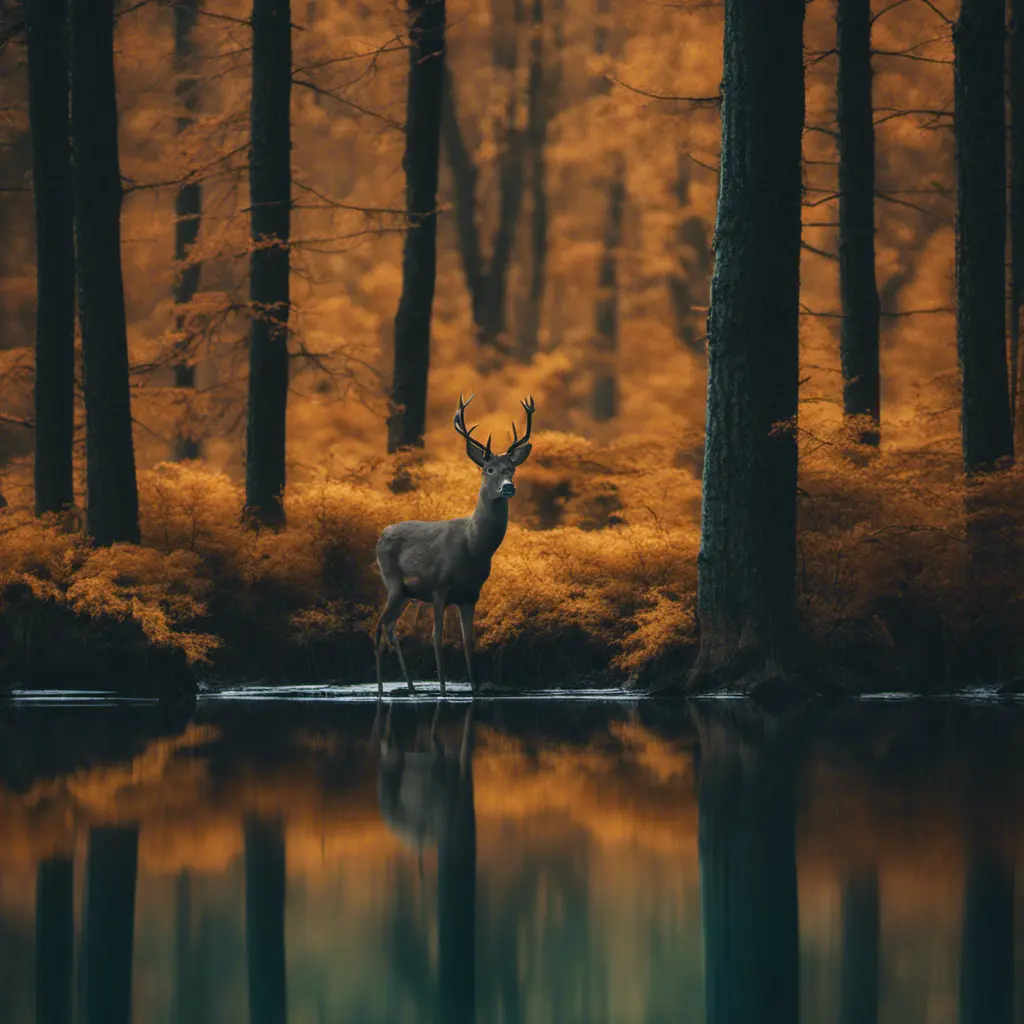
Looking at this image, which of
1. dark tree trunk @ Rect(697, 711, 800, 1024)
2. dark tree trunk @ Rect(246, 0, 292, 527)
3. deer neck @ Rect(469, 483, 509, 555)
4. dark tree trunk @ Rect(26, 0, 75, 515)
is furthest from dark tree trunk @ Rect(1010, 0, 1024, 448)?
dark tree trunk @ Rect(697, 711, 800, 1024)

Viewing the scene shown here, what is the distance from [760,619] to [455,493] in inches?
191

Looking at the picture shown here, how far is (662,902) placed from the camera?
223 inches

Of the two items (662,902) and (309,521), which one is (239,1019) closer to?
(662,902)

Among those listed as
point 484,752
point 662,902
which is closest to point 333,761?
point 484,752

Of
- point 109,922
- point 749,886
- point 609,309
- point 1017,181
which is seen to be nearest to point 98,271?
point 1017,181

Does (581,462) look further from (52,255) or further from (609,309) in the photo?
(609,309)

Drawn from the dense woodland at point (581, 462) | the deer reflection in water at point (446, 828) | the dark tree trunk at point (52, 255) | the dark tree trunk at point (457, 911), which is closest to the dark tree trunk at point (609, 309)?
the dense woodland at point (581, 462)

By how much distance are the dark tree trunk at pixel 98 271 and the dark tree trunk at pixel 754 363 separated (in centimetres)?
605

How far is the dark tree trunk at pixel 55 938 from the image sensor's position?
4.41 m

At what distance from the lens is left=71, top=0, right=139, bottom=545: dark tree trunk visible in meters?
17.4

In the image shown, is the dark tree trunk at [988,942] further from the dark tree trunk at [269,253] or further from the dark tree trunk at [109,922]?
the dark tree trunk at [269,253]

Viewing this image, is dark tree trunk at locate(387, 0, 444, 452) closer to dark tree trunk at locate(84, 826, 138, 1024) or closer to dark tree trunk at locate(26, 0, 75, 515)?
dark tree trunk at locate(26, 0, 75, 515)

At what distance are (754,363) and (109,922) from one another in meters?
10.4

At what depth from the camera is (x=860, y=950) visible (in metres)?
4.95
